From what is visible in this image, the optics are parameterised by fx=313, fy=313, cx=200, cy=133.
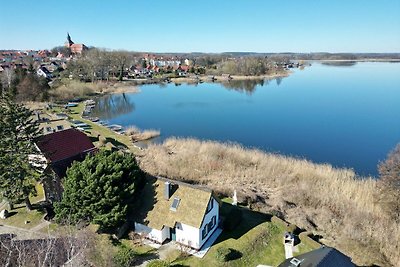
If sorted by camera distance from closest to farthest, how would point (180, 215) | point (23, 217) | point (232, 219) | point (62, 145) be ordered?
point (180, 215) < point (232, 219) < point (23, 217) < point (62, 145)

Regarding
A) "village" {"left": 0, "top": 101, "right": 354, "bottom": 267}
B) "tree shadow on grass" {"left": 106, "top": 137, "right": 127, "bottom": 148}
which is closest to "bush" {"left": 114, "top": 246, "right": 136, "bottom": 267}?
"village" {"left": 0, "top": 101, "right": 354, "bottom": 267}

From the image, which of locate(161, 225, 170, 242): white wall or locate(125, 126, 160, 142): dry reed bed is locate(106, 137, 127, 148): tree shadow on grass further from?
locate(161, 225, 170, 242): white wall

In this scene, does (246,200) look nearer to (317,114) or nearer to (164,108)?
(317,114)

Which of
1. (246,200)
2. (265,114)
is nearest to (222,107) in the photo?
(265,114)

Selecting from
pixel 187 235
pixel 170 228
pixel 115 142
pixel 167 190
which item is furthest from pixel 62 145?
pixel 115 142

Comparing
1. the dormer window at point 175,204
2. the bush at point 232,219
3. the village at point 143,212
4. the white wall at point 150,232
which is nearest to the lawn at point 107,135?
the village at point 143,212

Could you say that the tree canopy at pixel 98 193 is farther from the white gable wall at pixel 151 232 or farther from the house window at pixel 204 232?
the house window at pixel 204 232

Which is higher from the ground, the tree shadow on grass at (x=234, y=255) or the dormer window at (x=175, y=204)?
the dormer window at (x=175, y=204)

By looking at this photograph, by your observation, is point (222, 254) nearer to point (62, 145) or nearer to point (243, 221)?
point (243, 221)
